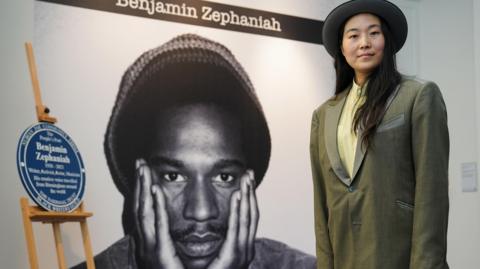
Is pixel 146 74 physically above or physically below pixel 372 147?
above

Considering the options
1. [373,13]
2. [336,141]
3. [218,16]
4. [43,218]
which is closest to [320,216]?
[336,141]

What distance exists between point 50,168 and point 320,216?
5.42 ft

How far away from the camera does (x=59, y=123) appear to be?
3.88 m

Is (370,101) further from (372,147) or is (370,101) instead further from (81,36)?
(81,36)

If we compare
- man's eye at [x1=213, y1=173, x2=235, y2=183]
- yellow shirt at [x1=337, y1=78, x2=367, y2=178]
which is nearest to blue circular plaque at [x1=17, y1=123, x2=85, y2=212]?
man's eye at [x1=213, y1=173, x2=235, y2=183]

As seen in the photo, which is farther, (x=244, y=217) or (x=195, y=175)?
(x=244, y=217)

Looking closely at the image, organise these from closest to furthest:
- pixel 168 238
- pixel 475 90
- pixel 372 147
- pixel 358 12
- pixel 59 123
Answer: pixel 372 147, pixel 358 12, pixel 59 123, pixel 168 238, pixel 475 90

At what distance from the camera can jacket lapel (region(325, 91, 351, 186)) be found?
6.42 ft

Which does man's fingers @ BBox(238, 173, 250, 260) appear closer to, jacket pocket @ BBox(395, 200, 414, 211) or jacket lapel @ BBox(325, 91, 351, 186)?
jacket lapel @ BBox(325, 91, 351, 186)

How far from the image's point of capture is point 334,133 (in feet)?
6.63

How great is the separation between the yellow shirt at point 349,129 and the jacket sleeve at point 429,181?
0.54 feet

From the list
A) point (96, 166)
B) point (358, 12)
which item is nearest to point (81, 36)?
point (96, 166)

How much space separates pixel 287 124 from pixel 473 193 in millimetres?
1377

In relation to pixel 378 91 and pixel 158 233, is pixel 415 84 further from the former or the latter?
pixel 158 233
